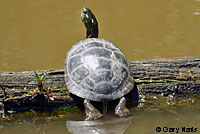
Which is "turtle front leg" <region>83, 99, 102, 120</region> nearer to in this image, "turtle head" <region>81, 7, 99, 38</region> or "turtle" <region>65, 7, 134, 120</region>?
"turtle" <region>65, 7, 134, 120</region>

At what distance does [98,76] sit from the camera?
5246 millimetres

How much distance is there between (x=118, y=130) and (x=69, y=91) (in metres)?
0.89

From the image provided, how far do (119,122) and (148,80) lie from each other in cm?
90

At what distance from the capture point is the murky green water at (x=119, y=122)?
201 inches

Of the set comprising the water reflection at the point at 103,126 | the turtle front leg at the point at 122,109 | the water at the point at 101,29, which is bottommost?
the water reflection at the point at 103,126

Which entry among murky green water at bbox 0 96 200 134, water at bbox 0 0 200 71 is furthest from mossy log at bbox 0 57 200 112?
water at bbox 0 0 200 71

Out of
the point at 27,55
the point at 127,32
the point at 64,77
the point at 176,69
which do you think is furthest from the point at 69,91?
the point at 127,32

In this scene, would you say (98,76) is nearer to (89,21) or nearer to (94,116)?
(94,116)

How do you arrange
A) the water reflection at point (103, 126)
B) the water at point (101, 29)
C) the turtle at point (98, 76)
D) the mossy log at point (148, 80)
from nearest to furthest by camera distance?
1. the water reflection at point (103, 126)
2. the turtle at point (98, 76)
3. the mossy log at point (148, 80)
4. the water at point (101, 29)

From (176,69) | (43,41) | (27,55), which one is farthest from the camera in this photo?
(43,41)

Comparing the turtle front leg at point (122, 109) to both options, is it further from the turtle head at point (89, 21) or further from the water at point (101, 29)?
the water at point (101, 29)

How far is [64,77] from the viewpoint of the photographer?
5664 mm

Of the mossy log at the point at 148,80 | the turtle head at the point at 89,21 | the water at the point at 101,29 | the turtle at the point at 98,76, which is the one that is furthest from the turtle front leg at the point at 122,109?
the water at the point at 101,29

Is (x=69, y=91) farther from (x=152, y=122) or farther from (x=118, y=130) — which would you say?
(x=152, y=122)
